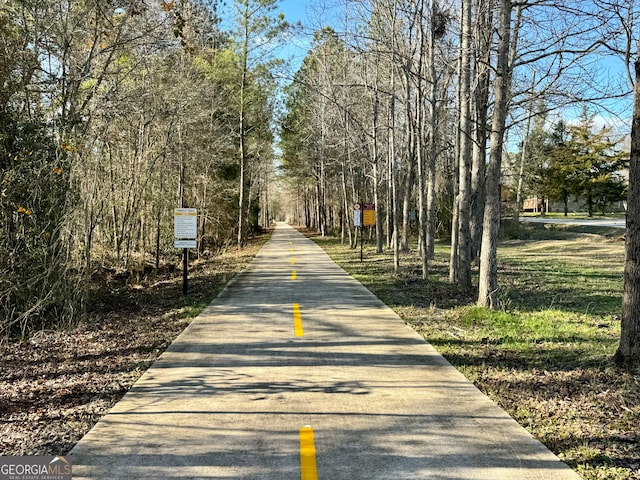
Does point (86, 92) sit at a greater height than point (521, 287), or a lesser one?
greater

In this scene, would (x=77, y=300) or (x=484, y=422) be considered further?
(x=77, y=300)

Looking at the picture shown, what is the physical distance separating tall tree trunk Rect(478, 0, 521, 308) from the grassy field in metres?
0.55

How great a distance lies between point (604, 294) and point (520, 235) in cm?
2541

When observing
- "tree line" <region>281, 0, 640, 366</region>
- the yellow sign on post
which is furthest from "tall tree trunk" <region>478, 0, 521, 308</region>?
the yellow sign on post

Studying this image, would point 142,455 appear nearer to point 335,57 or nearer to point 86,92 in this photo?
point 86,92

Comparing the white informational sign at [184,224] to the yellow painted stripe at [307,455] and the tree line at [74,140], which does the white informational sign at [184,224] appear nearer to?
the tree line at [74,140]

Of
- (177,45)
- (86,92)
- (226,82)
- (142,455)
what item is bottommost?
(142,455)

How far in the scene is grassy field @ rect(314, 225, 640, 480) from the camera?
14.6 feet

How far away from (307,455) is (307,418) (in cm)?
79

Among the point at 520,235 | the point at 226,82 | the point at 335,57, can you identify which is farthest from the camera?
the point at 520,235

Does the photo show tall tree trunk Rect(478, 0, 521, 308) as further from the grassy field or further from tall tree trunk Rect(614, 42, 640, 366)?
tall tree trunk Rect(614, 42, 640, 366)

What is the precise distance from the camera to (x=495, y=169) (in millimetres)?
9711

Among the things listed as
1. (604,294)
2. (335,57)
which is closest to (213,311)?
(604,294)

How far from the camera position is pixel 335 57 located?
2530 cm
